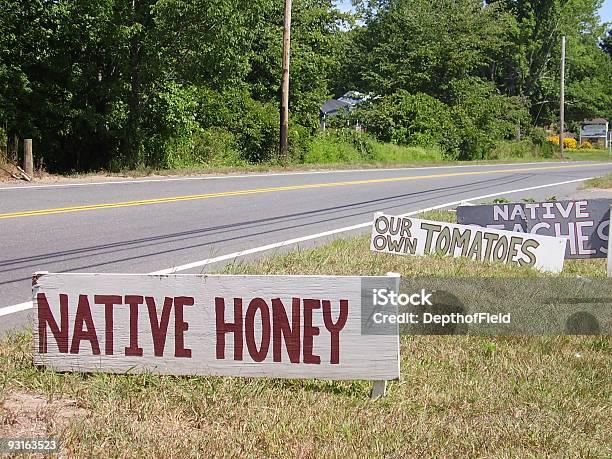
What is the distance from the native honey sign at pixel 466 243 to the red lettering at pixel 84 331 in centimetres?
427

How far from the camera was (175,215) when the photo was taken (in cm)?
1103

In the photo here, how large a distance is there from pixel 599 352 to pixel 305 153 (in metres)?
24.5

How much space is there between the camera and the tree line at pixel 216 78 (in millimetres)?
20172

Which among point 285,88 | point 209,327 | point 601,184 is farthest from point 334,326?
point 285,88

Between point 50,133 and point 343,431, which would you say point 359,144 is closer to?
point 50,133

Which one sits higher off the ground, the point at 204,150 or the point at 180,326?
the point at 204,150

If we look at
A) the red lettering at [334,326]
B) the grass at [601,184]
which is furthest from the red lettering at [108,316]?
the grass at [601,184]

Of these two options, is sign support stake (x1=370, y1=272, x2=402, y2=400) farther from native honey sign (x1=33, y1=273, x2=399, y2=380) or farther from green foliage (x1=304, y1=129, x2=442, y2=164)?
green foliage (x1=304, y1=129, x2=442, y2=164)

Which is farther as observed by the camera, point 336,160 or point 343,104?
point 343,104

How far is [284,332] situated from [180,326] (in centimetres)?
59

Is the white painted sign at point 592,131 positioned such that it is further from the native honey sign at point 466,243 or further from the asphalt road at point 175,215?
the native honey sign at point 466,243

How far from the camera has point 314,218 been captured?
11.5 meters

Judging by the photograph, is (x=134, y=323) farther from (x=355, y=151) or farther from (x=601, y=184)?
(x=355, y=151)

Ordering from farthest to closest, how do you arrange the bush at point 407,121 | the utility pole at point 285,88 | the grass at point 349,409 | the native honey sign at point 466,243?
the bush at point 407,121
the utility pole at point 285,88
the native honey sign at point 466,243
the grass at point 349,409
